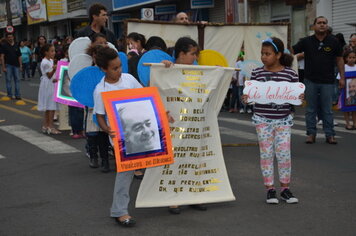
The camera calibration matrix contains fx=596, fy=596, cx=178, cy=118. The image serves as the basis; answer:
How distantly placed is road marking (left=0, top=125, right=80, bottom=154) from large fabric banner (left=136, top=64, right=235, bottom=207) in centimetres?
403

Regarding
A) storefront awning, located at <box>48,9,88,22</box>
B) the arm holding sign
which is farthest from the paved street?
storefront awning, located at <box>48,9,88,22</box>

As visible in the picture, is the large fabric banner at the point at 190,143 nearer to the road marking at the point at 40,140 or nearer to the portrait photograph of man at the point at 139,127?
the portrait photograph of man at the point at 139,127

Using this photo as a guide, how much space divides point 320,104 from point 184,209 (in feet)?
15.7

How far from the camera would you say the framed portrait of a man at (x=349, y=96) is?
36.4 feet

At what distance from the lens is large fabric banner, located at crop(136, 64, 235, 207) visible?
5.43m

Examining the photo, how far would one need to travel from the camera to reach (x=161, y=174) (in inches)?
214

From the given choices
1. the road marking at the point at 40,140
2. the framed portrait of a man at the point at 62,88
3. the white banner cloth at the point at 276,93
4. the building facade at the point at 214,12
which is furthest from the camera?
the building facade at the point at 214,12

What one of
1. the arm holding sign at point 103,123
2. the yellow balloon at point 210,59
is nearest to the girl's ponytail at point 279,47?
the arm holding sign at point 103,123

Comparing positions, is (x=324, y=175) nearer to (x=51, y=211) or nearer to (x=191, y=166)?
(x=191, y=166)

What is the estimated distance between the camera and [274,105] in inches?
225

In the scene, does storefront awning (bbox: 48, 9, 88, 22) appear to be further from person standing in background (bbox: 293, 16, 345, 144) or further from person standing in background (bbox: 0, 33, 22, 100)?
person standing in background (bbox: 293, 16, 345, 144)

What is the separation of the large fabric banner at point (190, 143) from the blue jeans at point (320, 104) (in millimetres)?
4265

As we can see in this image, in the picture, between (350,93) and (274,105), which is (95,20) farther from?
(350,93)

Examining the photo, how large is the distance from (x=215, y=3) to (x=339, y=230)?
898 inches
